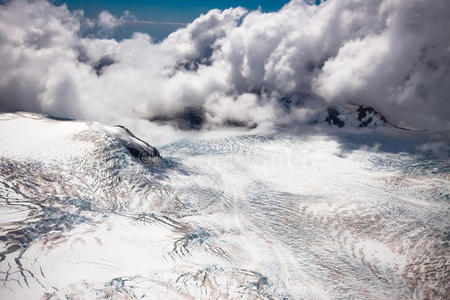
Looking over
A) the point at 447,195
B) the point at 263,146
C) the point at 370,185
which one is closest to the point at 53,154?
the point at 370,185

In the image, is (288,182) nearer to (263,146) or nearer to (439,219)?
(439,219)

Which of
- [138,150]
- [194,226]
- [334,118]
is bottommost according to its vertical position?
[194,226]

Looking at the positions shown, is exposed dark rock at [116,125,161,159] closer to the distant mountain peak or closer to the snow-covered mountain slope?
the snow-covered mountain slope

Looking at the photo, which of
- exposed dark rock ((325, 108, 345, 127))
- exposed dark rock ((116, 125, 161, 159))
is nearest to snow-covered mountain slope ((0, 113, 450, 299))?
exposed dark rock ((116, 125, 161, 159))

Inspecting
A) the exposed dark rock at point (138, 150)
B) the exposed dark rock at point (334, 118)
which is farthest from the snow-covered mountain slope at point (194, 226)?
the exposed dark rock at point (334, 118)

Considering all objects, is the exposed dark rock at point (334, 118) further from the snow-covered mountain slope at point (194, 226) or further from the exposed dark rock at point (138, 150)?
the exposed dark rock at point (138, 150)

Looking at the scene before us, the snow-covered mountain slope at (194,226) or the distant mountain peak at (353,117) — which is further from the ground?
the distant mountain peak at (353,117)

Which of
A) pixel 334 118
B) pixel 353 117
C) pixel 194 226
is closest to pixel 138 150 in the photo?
pixel 194 226

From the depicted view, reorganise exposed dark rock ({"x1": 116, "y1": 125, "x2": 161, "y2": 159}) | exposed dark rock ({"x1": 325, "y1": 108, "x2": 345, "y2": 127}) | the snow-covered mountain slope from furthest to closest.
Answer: exposed dark rock ({"x1": 325, "y1": 108, "x2": 345, "y2": 127}) → exposed dark rock ({"x1": 116, "y1": 125, "x2": 161, "y2": 159}) → the snow-covered mountain slope

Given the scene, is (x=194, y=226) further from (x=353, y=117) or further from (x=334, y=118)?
(x=353, y=117)
